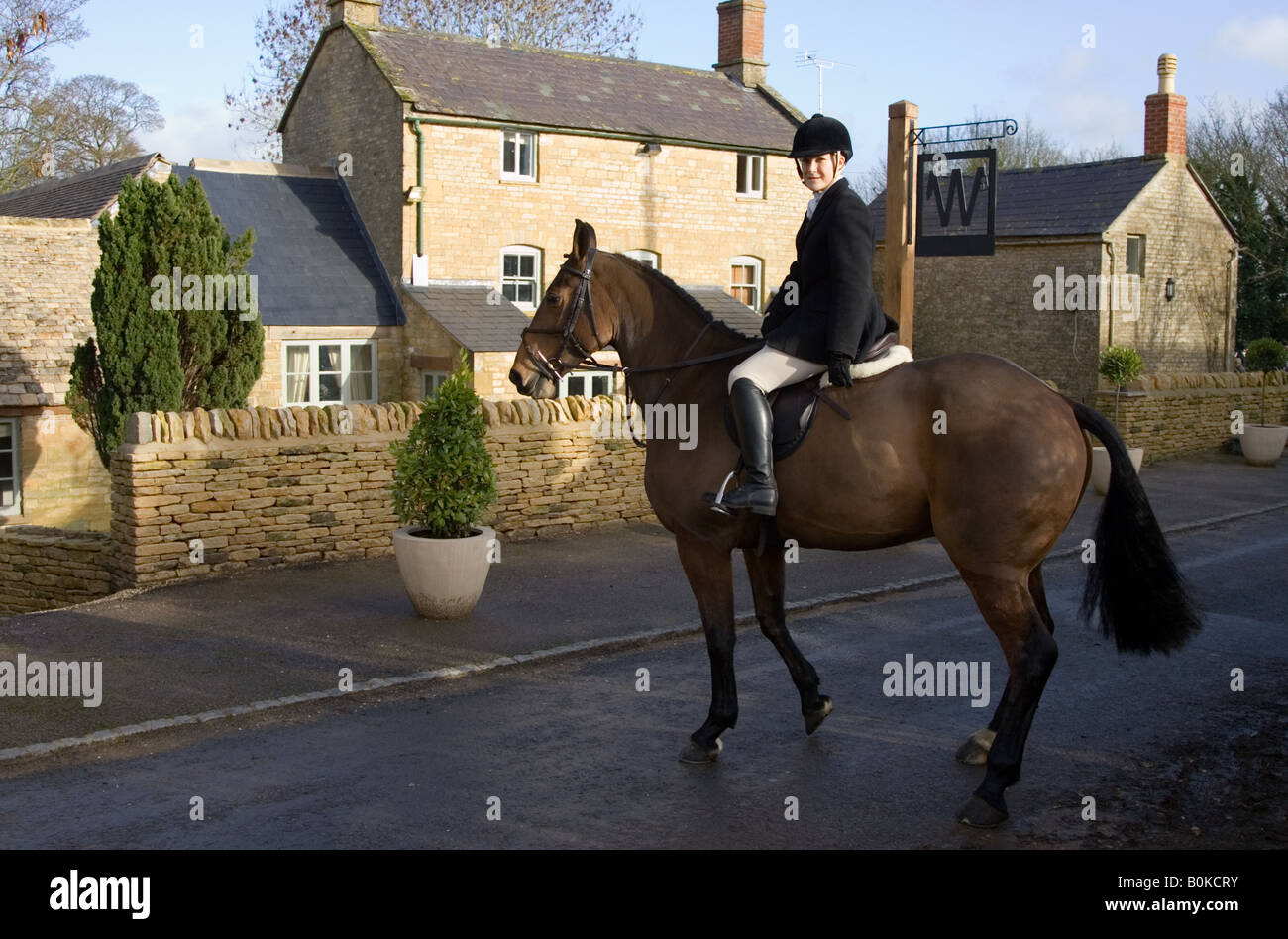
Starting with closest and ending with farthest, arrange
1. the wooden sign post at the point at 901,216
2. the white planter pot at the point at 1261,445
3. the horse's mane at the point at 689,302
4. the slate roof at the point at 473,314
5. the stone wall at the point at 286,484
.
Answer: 1. the horse's mane at the point at 689,302
2. the stone wall at the point at 286,484
3. the wooden sign post at the point at 901,216
4. the white planter pot at the point at 1261,445
5. the slate roof at the point at 473,314

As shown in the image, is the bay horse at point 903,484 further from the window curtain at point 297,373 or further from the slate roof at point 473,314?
the window curtain at point 297,373

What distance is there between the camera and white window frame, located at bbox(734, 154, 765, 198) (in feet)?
99.3

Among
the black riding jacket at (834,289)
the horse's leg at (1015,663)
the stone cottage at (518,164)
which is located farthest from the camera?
the stone cottage at (518,164)

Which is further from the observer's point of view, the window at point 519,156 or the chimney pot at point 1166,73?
the chimney pot at point 1166,73

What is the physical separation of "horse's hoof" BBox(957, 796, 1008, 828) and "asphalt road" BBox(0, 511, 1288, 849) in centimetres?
7

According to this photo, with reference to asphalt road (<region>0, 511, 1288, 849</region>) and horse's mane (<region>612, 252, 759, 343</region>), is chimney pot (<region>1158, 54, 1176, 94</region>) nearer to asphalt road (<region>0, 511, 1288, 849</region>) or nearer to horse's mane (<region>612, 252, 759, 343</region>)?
asphalt road (<region>0, 511, 1288, 849</region>)

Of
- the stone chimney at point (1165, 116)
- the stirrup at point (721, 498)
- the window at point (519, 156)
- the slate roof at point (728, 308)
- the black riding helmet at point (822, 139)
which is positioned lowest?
the stirrup at point (721, 498)

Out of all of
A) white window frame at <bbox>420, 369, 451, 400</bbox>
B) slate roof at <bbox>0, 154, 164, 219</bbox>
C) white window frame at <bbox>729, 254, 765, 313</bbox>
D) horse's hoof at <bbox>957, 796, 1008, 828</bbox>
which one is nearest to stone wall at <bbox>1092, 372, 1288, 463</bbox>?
white window frame at <bbox>729, 254, 765, 313</bbox>

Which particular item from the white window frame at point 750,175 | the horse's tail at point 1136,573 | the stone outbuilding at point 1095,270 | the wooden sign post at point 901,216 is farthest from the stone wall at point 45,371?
the stone outbuilding at point 1095,270

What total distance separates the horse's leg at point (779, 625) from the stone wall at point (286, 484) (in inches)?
242

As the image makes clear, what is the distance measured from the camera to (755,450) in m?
6.27

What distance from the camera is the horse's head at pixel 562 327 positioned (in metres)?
6.93

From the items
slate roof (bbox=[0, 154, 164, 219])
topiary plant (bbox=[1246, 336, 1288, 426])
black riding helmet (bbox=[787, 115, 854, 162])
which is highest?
slate roof (bbox=[0, 154, 164, 219])

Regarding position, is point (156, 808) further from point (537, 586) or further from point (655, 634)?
point (537, 586)
